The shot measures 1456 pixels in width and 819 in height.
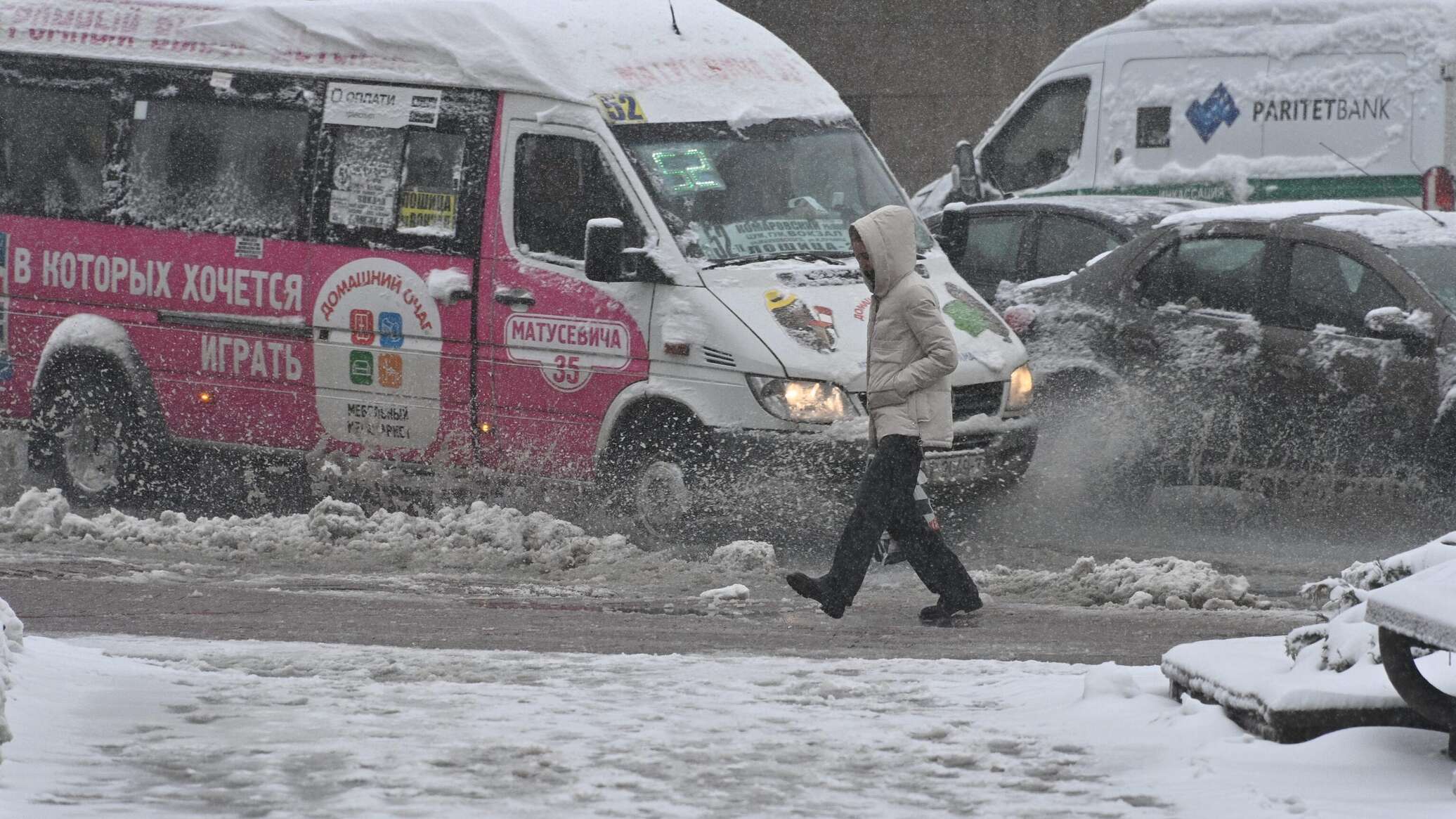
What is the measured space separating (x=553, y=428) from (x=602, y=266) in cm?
84

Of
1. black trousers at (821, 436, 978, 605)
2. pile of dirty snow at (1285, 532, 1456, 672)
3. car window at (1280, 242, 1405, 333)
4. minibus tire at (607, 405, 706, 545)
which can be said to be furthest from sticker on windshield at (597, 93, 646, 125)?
pile of dirty snow at (1285, 532, 1456, 672)

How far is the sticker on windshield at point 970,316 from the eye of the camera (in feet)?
33.2

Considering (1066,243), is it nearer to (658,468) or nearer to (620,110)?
(620,110)

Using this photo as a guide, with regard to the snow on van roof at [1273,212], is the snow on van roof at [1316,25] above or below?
above

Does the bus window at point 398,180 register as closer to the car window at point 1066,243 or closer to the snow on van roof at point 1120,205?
the car window at point 1066,243

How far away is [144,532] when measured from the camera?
33.1 feet

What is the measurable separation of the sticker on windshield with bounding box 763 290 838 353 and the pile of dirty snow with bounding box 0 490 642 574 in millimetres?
1184

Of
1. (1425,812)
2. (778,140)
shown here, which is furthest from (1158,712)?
(778,140)

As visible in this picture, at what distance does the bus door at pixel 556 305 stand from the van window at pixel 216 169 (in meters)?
1.25

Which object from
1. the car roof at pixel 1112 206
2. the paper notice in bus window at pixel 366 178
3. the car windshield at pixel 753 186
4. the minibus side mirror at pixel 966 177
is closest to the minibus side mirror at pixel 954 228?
the car windshield at pixel 753 186

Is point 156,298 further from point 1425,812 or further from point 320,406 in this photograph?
point 1425,812

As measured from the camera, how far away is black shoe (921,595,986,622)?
26.5 ft

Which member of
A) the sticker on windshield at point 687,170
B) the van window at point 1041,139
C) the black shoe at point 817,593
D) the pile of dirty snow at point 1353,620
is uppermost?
the van window at point 1041,139

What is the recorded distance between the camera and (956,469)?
387 inches
